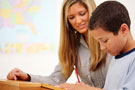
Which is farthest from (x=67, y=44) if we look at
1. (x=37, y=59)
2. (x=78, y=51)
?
(x=37, y=59)

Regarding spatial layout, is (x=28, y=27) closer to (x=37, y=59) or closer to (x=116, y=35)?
(x=37, y=59)

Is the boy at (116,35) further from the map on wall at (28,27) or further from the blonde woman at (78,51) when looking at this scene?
the map on wall at (28,27)

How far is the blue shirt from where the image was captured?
0.77m

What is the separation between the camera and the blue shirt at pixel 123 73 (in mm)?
766

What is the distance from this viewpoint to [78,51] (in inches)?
53.7

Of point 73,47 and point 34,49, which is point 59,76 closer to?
point 73,47

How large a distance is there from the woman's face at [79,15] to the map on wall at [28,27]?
1.06 meters

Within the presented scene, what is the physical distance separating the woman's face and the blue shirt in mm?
357

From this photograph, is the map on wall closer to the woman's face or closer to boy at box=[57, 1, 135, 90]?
the woman's face

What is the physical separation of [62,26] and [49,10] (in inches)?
40.9

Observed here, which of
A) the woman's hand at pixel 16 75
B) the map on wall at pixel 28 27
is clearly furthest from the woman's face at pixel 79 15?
the map on wall at pixel 28 27

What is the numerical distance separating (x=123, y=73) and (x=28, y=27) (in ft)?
5.22

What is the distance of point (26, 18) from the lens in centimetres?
235

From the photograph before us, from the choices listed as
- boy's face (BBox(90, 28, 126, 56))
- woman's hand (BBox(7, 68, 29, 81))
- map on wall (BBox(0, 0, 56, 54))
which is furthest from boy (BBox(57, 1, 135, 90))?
map on wall (BBox(0, 0, 56, 54))
